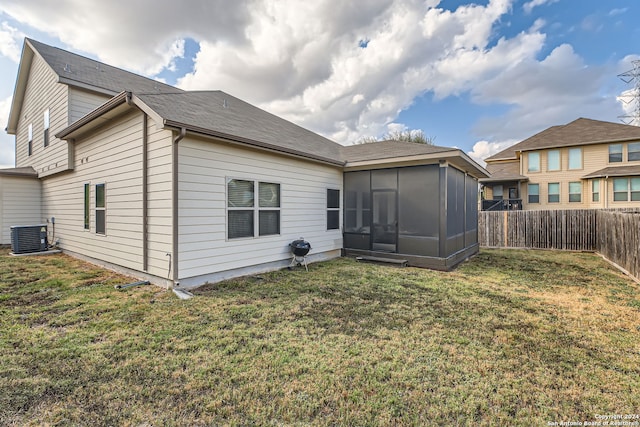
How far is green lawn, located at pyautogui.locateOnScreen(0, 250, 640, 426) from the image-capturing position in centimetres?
200

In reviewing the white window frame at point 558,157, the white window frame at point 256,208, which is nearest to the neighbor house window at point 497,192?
the white window frame at point 558,157

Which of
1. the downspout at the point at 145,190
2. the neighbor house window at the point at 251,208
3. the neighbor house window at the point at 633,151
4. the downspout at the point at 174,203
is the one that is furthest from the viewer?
the neighbor house window at the point at 633,151

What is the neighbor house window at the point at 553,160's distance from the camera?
57.2 feet

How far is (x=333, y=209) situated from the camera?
336 inches

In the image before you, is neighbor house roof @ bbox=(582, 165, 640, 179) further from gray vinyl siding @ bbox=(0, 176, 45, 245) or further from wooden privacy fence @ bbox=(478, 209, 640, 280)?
gray vinyl siding @ bbox=(0, 176, 45, 245)

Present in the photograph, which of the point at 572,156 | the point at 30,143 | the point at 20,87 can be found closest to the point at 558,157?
the point at 572,156

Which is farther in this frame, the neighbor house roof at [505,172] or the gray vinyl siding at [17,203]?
the neighbor house roof at [505,172]

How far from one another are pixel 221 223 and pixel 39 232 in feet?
24.2

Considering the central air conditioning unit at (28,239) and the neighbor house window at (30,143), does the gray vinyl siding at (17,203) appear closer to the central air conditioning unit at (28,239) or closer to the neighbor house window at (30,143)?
the neighbor house window at (30,143)

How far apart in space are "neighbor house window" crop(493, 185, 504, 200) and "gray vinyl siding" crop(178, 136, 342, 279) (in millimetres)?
17012

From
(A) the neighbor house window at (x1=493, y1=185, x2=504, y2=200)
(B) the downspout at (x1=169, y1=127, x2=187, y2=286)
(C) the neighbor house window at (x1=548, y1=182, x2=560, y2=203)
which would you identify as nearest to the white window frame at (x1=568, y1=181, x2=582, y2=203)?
(C) the neighbor house window at (x1=548, y1=182, x2=560, y2=203)

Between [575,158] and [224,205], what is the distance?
69.8ft

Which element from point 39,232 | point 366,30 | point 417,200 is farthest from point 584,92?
point 39,232

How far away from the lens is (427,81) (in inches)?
499
